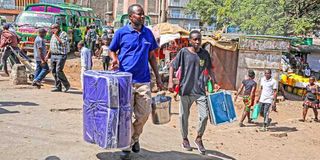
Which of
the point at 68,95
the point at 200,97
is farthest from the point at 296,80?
the point at 200,97

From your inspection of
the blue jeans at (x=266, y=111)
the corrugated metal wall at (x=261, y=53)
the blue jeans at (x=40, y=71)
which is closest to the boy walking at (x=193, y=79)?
the blue jeans at (x=266, y=111)

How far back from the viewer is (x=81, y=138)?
630 centimetres

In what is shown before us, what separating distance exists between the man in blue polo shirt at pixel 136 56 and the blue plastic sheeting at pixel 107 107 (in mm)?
346

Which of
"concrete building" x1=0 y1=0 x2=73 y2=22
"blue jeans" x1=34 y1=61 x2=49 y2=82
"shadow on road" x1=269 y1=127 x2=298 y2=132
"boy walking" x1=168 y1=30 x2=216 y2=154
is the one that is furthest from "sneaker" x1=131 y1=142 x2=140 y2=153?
"concrete building" x1=0 y1=0 x2=73 y2=22

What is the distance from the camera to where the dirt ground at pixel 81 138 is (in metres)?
5.57

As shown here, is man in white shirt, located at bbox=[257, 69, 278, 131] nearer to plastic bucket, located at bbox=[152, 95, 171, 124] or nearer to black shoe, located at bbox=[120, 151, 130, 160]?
plastic bucket, located at bbox=[152, 95, 171, 124]

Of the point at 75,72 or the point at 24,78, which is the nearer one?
the point at 24,78

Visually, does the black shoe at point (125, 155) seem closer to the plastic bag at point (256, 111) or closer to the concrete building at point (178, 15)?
the plastic bag at point (256, 111)

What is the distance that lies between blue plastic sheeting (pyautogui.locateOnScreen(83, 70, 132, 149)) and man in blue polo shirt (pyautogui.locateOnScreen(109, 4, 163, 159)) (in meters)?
0.35

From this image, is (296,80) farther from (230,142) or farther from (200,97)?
(200,97)

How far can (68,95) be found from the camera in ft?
36.7

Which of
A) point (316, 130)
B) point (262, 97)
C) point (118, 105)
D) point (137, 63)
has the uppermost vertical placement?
point (137, 63)

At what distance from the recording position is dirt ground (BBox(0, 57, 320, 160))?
18.3ft

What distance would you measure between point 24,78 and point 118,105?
325 inches
